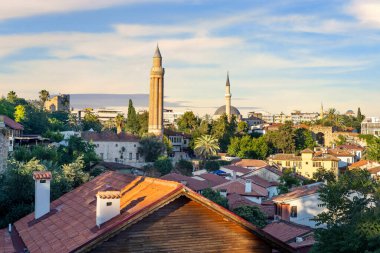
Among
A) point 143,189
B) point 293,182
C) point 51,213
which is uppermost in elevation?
point 143,189

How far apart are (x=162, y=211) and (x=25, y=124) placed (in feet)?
213

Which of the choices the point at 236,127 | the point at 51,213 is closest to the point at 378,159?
the point at 236,127

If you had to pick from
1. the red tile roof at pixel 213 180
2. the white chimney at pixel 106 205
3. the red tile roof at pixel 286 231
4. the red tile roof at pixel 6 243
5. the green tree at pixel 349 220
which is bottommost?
the red tile roof at pixel 213 180

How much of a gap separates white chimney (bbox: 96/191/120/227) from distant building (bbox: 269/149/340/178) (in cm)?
6684

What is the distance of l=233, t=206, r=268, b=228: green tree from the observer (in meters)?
31.2

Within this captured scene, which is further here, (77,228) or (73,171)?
(73,171)

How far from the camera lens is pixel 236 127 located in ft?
344

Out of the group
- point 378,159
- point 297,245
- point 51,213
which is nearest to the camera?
point 51,213

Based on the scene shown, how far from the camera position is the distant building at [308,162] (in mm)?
76938

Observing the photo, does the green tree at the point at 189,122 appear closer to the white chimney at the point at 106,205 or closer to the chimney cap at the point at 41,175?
the chimney cap at the point at 41,175

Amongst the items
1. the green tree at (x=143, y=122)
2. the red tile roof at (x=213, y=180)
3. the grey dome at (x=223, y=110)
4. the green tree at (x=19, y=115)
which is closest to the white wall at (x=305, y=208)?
the red tile roof at (x=213, y=180)

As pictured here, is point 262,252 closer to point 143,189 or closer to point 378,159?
point 143,189

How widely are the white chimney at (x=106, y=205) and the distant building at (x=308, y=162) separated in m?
66.8

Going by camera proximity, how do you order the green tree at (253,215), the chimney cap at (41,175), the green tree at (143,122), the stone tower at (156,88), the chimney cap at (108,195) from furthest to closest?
the green tree at (143,122) → the stone tower at (156,88) → the green tree at (253,215) → the chimney cap at (41,175) → the chimney cap at (108,195)
